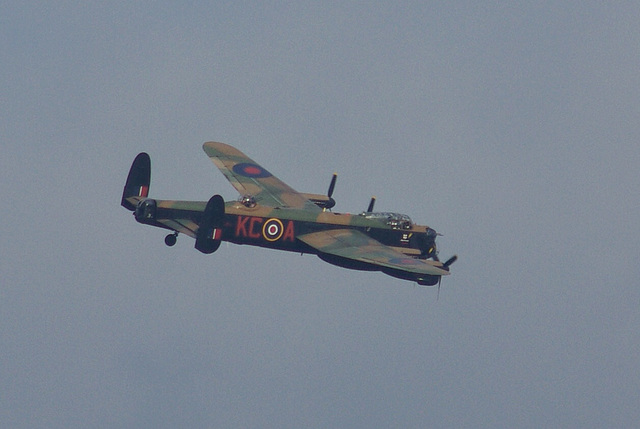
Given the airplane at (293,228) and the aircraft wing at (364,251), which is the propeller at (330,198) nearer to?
the airplane at (293,228)

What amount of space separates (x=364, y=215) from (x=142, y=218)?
12.2 meters

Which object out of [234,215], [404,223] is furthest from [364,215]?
[234,215]

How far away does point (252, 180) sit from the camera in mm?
90188

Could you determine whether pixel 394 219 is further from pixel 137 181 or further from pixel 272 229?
pixel 137 181

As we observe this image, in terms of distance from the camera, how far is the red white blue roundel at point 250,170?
91125 mm

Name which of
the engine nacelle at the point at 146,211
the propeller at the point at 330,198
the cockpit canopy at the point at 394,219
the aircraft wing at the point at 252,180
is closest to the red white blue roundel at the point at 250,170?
the aircraft wing at the point at 252,180

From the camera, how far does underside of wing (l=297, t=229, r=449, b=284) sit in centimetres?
7612

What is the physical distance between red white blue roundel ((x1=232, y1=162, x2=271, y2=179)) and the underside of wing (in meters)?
10.6

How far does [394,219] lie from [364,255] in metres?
5.34

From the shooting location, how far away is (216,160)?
92.8 metres

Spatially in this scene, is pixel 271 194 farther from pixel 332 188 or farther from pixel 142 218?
pixel 142 218

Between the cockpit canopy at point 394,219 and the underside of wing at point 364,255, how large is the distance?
1.50 m

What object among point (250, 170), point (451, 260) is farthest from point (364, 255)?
point (250, 170)

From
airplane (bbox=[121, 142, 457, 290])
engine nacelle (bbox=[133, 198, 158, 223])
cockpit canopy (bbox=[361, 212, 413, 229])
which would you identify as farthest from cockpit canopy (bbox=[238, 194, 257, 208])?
cockpit canopy (bbox=[361, 212, 413, 229])
